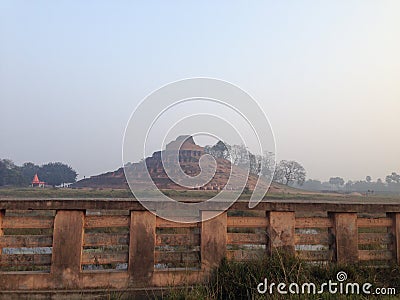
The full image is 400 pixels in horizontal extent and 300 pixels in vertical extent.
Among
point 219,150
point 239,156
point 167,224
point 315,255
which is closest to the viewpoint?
point 167,224

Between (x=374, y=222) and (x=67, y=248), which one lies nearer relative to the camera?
(x=67, y=248)

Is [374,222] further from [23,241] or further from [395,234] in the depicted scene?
[23,241]

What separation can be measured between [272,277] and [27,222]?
133 inches

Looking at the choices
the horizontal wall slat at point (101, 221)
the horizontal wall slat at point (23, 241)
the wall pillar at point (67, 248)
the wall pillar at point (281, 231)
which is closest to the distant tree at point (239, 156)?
the wall pillar at point (281, 231)

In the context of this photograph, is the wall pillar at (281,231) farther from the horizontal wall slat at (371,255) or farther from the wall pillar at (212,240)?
the horizontal wall slat at (371,255)

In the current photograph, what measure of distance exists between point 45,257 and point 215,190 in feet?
11.9

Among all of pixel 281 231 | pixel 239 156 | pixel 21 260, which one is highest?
pixel 239 156

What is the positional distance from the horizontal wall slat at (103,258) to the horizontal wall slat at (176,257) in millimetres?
466

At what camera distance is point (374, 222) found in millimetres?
5840

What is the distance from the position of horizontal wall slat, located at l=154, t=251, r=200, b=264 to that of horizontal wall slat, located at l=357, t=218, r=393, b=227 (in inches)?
103

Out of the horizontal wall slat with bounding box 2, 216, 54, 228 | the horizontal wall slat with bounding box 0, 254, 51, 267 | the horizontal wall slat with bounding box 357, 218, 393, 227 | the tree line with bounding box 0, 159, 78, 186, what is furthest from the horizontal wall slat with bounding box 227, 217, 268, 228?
the tree line with bounding box 0, 159, 78, 186

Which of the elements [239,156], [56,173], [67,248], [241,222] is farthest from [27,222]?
[56,173]

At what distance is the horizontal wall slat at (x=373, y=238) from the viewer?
576cm

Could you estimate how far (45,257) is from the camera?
16.3 ft
